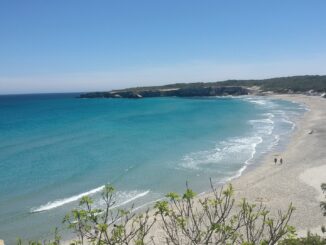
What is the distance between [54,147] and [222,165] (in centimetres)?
2051

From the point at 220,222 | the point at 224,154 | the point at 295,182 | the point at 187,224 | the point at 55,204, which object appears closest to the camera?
the point at 220,222

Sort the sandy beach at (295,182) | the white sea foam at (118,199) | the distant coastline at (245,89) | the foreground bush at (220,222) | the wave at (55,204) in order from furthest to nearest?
the distant coastline at (245,89) < the white sea foam at (118,199) < the wave at (55,204) < the sandy beach at (295,182) < the foreground bush at (220,222)

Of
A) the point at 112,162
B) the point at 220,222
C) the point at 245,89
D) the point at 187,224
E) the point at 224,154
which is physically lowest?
the point at 224,154

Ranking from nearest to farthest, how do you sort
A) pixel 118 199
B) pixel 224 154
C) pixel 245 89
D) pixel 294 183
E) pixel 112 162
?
pixel 118 199 < pixel 294 183 < pixel 112 162 < pixel 224 154 < pixel 245 89

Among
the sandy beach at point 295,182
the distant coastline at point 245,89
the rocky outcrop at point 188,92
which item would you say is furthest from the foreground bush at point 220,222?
the rocky outcrop at point 188,92

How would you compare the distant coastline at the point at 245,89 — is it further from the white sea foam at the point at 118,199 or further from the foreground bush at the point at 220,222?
the foreground bush at the point at 220,222

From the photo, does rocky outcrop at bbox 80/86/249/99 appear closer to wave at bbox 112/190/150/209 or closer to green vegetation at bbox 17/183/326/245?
wave at bbox 112/190/150/209

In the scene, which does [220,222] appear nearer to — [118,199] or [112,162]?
[118,199]

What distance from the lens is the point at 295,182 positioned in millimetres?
27531

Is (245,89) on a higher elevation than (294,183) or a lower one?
higher

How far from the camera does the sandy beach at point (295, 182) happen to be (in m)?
20.9

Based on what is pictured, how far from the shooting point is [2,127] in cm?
6944

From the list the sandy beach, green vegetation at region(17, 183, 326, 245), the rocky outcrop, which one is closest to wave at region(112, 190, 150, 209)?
the sandy beach

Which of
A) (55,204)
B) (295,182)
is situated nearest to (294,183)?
(295,182)
